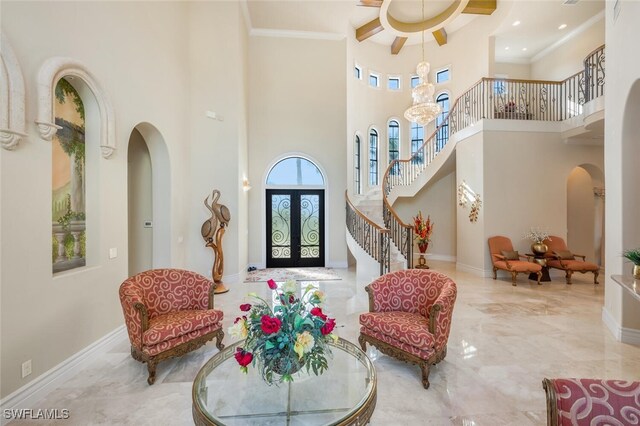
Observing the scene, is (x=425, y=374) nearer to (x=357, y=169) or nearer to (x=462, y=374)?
(x=462, y=374)

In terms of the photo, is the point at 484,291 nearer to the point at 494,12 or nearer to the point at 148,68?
the point at 148,68

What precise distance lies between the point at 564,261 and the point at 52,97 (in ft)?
28.9

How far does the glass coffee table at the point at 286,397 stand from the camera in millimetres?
→ 1516

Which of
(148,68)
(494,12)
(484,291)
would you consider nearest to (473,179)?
(484,291)

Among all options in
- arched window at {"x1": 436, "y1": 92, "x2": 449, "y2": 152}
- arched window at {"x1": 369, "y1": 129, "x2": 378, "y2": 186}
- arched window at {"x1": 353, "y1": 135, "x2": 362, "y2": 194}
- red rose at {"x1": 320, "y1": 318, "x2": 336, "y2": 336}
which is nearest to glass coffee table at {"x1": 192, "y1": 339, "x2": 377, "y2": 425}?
red rose at {"x1": 320, "y1": 318, "x2": 336, "y2": 336}

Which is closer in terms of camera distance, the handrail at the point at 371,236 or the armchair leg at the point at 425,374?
the armchair leg at the point at 425,374

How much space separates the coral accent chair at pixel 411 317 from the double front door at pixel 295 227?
4706 mm

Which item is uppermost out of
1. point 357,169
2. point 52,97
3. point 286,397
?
point 357,169

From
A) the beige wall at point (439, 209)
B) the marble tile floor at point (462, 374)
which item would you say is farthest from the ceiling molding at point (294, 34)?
the marble tile floor at point (462, 374)

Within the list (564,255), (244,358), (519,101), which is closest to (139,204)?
(244,358)

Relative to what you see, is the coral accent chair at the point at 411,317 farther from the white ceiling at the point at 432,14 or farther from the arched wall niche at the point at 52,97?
the white ceiling at the point at 432,14

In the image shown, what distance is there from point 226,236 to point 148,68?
11.0 feet

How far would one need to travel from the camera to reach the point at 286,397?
1697 millimetres

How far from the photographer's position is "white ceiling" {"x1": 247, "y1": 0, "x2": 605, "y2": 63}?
22.0 ft
